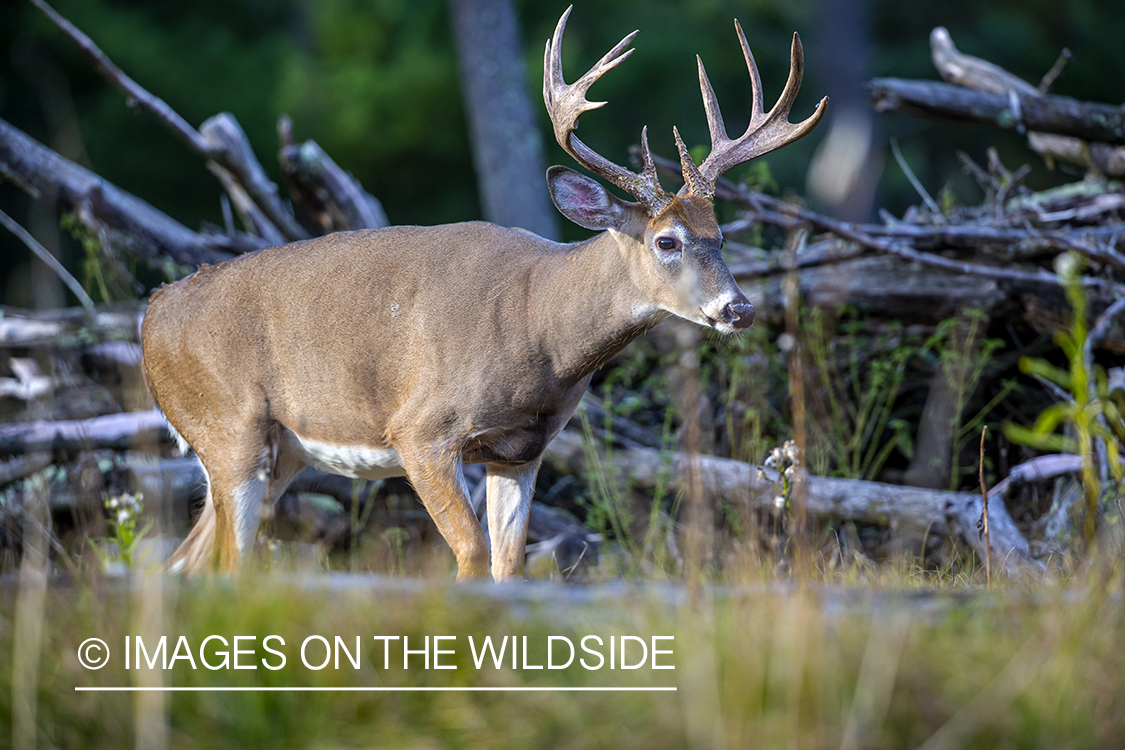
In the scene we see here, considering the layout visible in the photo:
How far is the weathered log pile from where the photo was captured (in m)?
5.81

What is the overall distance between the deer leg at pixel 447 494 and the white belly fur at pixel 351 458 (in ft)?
0.53

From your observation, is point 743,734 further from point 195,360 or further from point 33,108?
point 33,108

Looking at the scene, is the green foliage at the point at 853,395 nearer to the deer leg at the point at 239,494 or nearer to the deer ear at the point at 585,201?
the deer ear at the point at 585,201

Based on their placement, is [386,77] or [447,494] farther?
[386,77]

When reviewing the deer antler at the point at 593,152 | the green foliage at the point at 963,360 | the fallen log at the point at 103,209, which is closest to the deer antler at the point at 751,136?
the deer antler at the point at 593,152

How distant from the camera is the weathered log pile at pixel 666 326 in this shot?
19.1 feet

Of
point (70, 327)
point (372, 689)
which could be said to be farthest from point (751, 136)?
point (70, 327)

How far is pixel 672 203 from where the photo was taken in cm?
451

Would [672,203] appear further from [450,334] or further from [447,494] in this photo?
[447,494]

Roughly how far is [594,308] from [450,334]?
57 cm

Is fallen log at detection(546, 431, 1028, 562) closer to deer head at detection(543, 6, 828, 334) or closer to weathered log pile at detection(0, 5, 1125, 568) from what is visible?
weathered log pile at detection(0, 5, 1125, 568)

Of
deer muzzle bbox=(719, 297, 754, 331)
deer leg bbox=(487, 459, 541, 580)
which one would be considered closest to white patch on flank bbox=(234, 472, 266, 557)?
deer leg bbox=(487, 459, 541, 580)

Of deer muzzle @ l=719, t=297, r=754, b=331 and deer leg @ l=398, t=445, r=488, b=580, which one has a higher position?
deer muzzle @ l=719, t=297, r=754, b=331

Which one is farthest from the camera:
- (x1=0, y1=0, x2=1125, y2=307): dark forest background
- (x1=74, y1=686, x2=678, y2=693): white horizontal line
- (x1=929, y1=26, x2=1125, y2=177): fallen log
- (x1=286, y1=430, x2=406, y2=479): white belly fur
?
(x1=0, y1=0, x2=1125, y2=307): dark forest background
